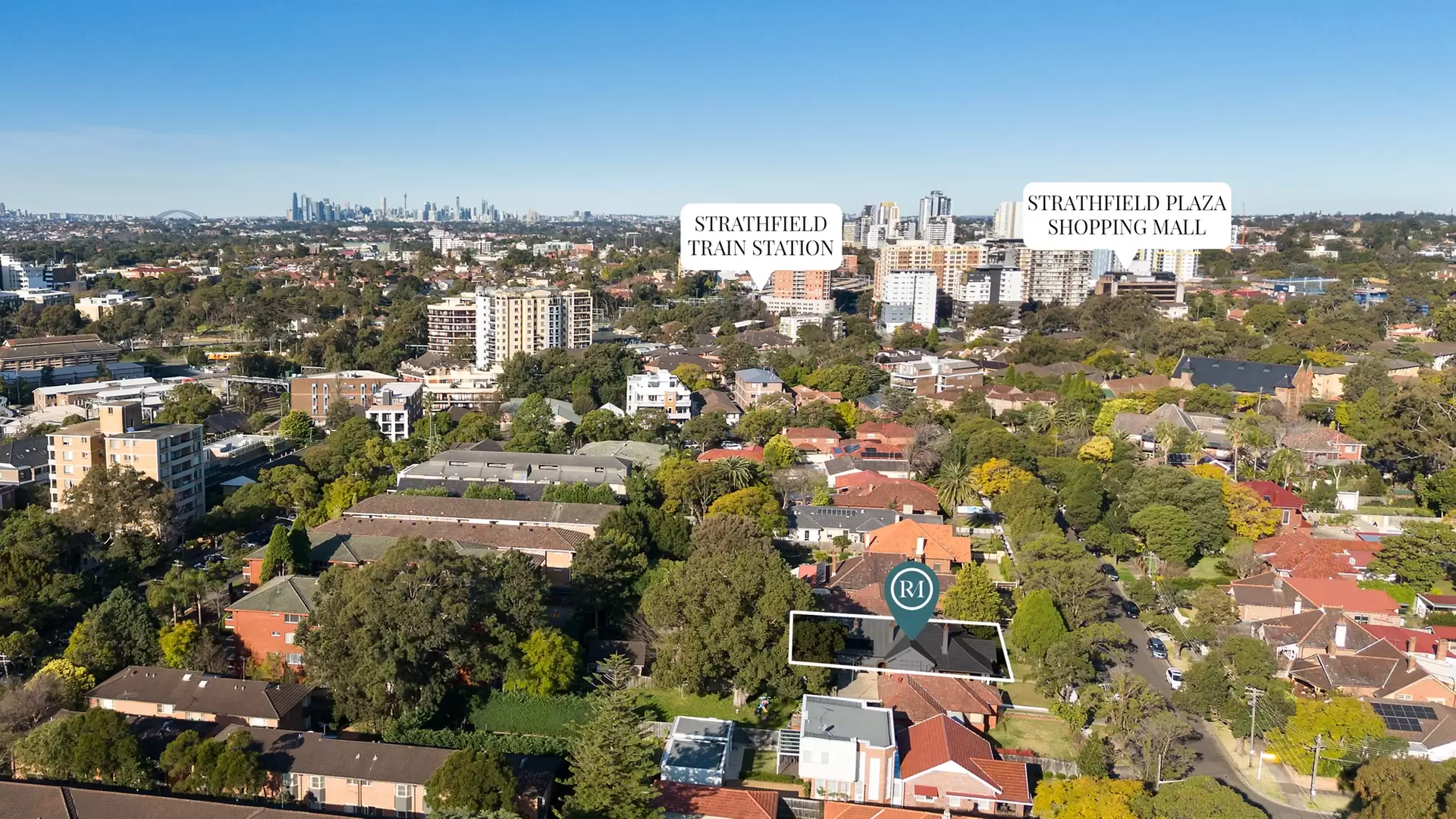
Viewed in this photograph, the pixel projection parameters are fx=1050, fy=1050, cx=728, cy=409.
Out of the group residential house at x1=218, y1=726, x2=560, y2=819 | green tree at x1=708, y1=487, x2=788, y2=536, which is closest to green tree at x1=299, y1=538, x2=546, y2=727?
residential house at x1=218, y1=726, x2=560, y2=819

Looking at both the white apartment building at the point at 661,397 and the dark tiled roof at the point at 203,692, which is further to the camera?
the white apartment building at the point at 661,397

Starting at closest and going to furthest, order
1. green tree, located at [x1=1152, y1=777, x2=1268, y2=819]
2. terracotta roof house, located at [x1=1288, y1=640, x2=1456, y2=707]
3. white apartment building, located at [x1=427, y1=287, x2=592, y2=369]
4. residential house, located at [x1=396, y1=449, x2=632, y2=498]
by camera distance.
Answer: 1. green tree, located at [x1=1152, y1=777, x2=1268, y2=819]
2. terracotta roof house, located at [x1=1288, y1=640, x2=1456, y2=707]
3. residential house, located at [x1=396, y1=449, x2=632, y2=498]
4. white apartment building, located at [x1=427, y1=287, x2=592, y2=369]

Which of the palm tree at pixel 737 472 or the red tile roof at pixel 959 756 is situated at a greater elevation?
the palm tree at pixel 737 472

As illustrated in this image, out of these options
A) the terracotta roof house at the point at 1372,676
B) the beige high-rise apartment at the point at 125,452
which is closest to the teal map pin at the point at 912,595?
the terracotta roof house at the point at 1372,676

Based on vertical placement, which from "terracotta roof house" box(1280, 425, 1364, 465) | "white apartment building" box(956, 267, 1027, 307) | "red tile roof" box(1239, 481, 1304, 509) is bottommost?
"red tile roof" box(1239, 481, 1304, 509)

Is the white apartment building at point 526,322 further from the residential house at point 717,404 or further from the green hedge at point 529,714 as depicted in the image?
the green hedge at point 529,714

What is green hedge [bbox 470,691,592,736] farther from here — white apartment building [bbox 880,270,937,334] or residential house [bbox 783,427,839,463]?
white apartment building [bbox 880,270,937,334]

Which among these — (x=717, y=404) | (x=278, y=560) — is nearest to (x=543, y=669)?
(x=278, y=560)
